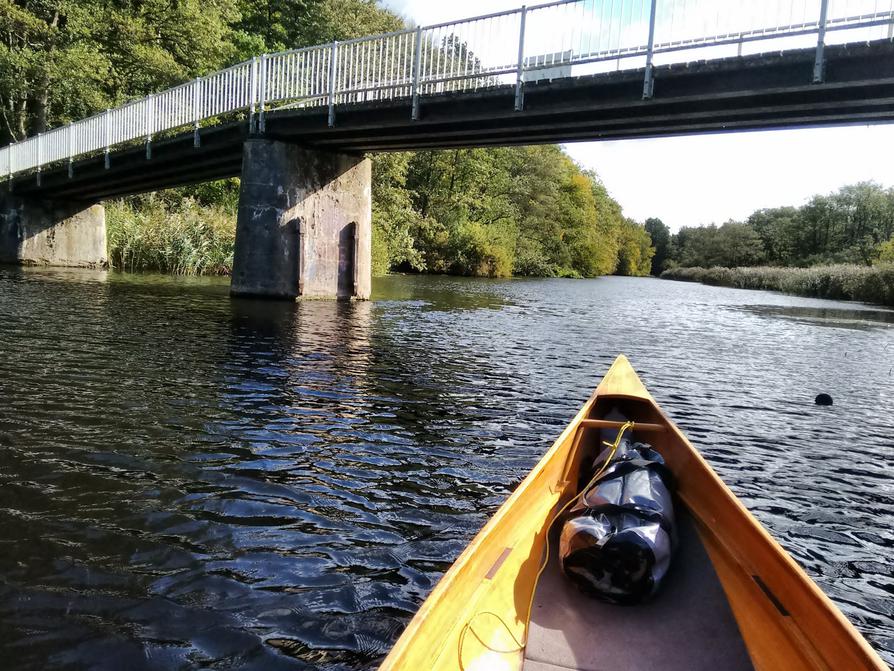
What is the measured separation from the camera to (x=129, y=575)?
3455mm

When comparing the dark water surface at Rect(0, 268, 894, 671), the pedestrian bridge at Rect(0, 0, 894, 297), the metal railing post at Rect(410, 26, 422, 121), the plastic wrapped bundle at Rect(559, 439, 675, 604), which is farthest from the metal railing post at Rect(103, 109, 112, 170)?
the plastic wrapped bundle at Rect(559, 439, 675, 604)

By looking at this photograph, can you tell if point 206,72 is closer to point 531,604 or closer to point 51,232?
point 51,232

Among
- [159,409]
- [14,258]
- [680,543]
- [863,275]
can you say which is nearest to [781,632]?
[680,543]

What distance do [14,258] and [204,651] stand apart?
30393 millimetres

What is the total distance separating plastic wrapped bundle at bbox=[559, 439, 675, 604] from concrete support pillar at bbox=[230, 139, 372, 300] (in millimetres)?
15745

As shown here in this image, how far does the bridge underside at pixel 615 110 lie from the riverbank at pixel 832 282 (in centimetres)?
2901

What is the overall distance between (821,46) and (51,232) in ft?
97.0

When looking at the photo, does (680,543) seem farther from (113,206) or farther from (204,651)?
(113,206)

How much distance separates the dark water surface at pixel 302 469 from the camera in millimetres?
3164

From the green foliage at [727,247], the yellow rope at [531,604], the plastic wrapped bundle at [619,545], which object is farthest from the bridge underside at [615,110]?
the green foliage at [727,247]

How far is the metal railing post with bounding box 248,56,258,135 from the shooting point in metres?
17.9

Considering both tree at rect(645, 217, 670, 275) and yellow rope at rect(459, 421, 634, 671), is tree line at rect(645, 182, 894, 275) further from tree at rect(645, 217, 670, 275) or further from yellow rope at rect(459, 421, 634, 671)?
yellow rope at rect(459, 421, 634, 671)

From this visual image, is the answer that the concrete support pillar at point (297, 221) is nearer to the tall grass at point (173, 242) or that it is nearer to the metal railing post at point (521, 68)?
the metal railing post at point (521, 68)

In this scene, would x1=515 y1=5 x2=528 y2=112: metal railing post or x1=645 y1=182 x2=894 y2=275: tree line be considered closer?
x1=515 y1=5 x2=528 y2=112: metal railing post
